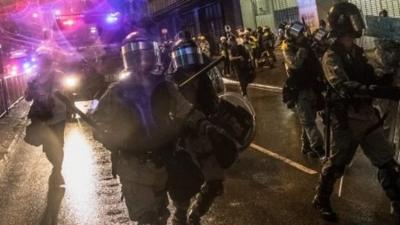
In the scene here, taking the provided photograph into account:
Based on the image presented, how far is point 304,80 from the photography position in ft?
24.5

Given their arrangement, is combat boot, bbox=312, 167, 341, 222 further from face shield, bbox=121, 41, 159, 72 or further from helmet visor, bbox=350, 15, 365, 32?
face shield, bbox=121, 41, 159, 72

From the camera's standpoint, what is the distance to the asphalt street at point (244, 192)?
5.67 meters

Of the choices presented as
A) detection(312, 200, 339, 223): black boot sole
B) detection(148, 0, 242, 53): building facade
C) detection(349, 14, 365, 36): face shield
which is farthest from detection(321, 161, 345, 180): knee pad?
detection(148, 0, 242, 53): building facade

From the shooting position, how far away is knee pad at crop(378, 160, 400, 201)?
4.91 meters

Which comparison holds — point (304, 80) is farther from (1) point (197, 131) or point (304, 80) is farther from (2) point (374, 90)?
(1) point (197, 131)

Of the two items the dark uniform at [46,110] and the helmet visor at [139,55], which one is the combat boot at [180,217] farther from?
the dark uniform at [46,110]

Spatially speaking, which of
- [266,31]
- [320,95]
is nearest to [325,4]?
[266,31]

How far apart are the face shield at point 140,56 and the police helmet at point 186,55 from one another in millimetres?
1034

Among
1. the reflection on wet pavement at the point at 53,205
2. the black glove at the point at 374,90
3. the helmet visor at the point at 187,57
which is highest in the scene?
the helmet visor at the point at 187,57

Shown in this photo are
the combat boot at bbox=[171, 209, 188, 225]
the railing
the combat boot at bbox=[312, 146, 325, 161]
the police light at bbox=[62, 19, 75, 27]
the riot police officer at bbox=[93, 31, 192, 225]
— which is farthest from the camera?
the police light at bbox=[62, 19, 75, 27]

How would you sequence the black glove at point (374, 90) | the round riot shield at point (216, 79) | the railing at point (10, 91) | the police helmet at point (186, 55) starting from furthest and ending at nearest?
the railing at point (10, 91) < the round riot shield at point (216, 79) < the police helmet at point (186, 55) < the black glove at point (374, 90)

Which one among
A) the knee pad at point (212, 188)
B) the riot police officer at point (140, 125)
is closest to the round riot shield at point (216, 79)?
the knee pad at point (212, 188)

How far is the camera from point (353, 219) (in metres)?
5.29

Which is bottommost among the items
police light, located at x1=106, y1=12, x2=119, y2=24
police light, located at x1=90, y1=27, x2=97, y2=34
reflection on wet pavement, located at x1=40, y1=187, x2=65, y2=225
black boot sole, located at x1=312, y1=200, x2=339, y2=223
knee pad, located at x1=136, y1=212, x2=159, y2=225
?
black boot sole, located at x1=312, y1=200, x2=339, y2=223
